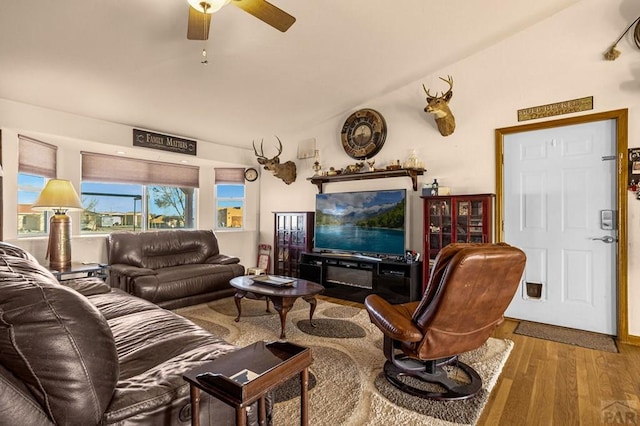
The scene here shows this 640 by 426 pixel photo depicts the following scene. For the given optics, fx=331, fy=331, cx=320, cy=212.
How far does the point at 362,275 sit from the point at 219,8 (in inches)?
134

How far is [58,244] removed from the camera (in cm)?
347

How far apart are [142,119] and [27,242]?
6.45 feet

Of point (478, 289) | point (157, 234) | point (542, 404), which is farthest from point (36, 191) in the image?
point (542, 404)

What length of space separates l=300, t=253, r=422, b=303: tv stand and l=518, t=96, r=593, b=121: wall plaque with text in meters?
2.05

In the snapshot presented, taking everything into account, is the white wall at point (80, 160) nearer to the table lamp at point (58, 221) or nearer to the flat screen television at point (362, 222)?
the table lamp at point (58, 221)

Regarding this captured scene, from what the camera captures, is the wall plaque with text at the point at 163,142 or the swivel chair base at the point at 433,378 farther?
the wall plaque with text at the point at 163,142

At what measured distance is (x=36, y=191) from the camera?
4.08 meters

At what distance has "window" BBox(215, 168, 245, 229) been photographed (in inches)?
235

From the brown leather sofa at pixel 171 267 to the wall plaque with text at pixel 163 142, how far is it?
126 centimetres

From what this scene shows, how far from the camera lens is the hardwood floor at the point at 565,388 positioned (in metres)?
1.88

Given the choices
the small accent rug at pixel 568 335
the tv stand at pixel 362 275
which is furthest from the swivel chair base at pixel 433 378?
the tv stand at pixel 362 275

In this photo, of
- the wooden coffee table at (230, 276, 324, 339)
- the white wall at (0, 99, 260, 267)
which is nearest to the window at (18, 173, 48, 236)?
the white wall at (0, 99, 260, 267)

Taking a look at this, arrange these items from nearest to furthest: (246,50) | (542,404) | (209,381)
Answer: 1. (209,381)
2. (542,404)
3. (246,50)

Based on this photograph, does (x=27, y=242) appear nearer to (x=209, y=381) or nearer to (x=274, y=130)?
(x=274, y=130)
